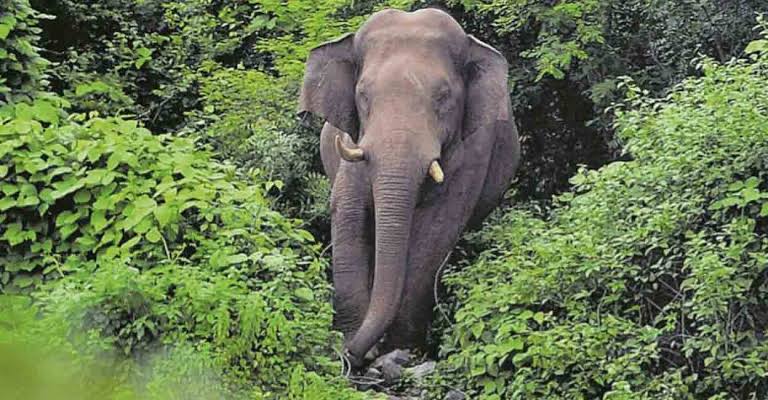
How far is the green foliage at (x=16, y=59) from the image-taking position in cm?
707

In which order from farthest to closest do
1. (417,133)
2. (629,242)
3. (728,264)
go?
(417,133)
(629,242)
(728,264)

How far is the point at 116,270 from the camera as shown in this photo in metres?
5.17

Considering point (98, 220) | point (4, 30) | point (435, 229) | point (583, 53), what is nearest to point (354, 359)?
point (435, 229)

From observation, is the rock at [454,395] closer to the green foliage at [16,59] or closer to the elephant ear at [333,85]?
the elephant ear at [333,85]

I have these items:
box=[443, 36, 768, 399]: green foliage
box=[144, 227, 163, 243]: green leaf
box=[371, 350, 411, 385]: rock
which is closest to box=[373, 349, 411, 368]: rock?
box=[371, 350, 411, 385]: rock

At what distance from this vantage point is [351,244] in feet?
28.2

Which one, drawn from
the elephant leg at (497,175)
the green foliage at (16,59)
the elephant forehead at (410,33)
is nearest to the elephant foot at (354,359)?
the elephant leg at (497,175)

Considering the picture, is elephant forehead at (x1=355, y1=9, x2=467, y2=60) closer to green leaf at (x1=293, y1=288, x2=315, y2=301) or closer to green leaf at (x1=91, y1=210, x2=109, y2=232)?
green leaf at (x1=293, y1=288, x2=315, y2=301)

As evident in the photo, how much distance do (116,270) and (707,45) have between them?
743 cm

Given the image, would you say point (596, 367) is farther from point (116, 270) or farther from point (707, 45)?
point (707, 45)

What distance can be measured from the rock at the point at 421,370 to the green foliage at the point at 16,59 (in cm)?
271

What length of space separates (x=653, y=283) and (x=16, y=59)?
3.69 meters

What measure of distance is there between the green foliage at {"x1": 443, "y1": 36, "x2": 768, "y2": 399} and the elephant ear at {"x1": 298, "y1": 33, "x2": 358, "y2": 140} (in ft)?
6.52

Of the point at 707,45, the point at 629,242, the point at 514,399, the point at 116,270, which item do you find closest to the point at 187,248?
the point at 116,270
